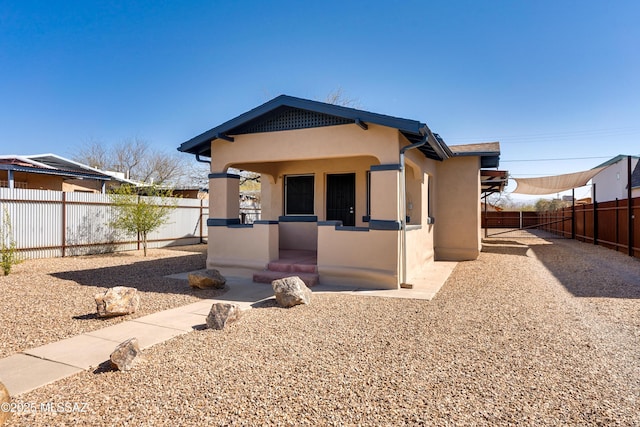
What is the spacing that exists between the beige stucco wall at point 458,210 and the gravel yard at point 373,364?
15.3 feet

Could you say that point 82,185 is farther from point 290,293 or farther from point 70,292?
point 290,293

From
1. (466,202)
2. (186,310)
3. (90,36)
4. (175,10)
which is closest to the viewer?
(186,310)

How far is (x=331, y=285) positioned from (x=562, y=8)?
9.95 m

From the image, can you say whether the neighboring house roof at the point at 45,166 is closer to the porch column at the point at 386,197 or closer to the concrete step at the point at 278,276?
the concrete step at the point at 278,276

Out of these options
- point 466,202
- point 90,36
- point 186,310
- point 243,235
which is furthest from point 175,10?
point 466,202

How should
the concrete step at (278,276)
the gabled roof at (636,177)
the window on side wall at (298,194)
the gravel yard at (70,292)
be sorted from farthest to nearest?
1. the gabled roof at (636,177)
2. the window on side wall at (298,194)
3. the concrete step at (278,276)
4. the gravel yard at (70,292)

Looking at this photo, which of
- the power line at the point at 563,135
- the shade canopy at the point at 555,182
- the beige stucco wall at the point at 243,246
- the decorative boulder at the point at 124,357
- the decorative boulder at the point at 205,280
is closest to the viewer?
the decorative boulder at the point at 124,357

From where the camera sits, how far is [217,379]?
3.29 metres

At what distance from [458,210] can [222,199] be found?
24.4ft

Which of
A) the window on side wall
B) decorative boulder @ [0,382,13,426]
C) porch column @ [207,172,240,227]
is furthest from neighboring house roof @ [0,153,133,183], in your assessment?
decorative boulder @ [0,382,13,426]

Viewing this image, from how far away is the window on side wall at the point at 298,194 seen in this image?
1089cm

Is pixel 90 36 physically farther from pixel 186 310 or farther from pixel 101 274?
pixel 186 310

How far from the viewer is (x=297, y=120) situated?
8.27m

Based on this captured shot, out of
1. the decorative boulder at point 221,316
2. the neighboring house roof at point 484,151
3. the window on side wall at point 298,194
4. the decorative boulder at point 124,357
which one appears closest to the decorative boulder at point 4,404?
the decorative boulder at point 124,357
